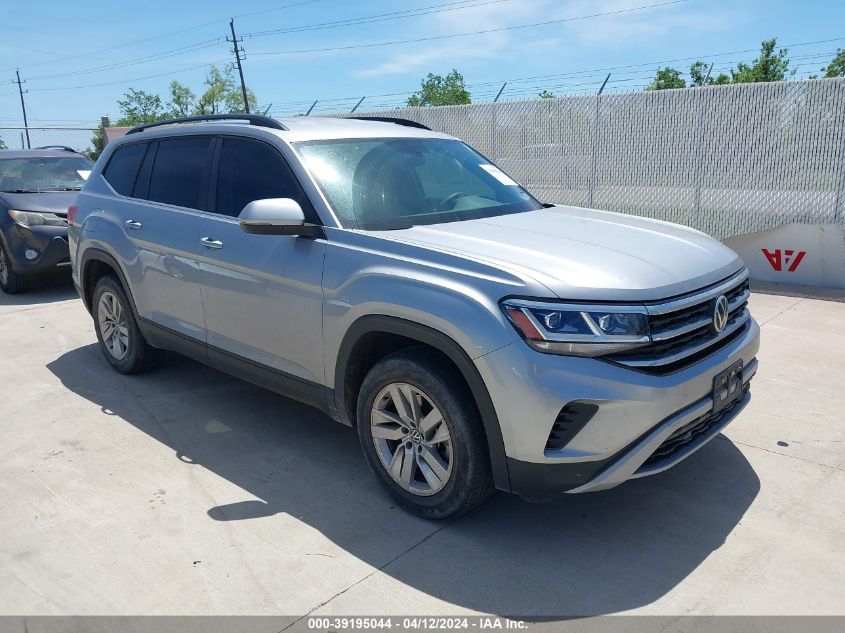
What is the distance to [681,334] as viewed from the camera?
3.03 meters

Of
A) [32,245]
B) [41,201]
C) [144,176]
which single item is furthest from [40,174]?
[144,176]

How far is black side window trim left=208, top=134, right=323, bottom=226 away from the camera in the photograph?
150 inches

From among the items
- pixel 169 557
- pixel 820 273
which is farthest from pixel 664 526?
pixel 820 273

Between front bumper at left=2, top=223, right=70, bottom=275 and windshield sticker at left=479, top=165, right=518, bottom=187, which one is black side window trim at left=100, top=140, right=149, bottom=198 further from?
front bumper at left=2, top=223, right=70, bottom=275

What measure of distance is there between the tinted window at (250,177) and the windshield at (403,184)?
0.54ft

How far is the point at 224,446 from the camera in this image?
14.3ft

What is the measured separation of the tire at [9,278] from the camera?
8758 mm

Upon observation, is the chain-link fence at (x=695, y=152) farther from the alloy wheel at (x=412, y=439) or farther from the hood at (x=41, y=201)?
the alloy wheel at (x=412, y=439)

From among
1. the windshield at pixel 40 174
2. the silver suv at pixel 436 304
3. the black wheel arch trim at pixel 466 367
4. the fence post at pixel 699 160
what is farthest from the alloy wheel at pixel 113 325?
the fence post at pixel 699 160

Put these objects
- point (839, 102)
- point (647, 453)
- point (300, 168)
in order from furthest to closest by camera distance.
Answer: point (839, 102), point (300, 168), point (647, 453)

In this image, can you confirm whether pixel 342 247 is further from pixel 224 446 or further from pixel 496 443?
pixel 224 446

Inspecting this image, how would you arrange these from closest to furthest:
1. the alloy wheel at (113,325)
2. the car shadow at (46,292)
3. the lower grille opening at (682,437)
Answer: the lower grille opening at (682,437) → the alloy wheel at (113,325) → the car shadow at (46,292)

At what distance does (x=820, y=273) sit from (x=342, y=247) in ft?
21.3

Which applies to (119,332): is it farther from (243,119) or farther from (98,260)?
(243,119)
